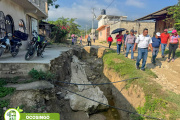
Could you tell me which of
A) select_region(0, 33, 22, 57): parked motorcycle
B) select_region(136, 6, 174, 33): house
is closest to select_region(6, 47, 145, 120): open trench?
select_region(0, 33, 22, 57): parked motorcycle

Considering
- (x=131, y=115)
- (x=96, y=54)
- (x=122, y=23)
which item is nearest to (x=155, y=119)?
(x=131, y=115)

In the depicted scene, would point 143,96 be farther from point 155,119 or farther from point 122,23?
point 122,23

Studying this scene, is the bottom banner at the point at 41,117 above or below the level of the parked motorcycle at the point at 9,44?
below

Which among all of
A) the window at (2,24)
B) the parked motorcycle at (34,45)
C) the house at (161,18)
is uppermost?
the house at (161,18)

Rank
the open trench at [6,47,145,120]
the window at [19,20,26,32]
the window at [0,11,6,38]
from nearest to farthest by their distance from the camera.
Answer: the open trench at [6,47,145,120]
the window at [0,11,6,38]
the window at [19,20,26,32]

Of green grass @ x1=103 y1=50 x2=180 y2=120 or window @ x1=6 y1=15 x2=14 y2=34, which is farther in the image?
window @ x1=6 y1=15 x2=14 y2=34

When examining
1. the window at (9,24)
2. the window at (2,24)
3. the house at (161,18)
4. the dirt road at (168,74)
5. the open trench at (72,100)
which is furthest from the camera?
the house at (161,18)

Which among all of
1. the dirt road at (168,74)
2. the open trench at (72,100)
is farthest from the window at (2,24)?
the dirt road at (168,74)

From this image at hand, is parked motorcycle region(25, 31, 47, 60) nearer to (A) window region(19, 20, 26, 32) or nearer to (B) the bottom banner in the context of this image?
(B) the bottom banner

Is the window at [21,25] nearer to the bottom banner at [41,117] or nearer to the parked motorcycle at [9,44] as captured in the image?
the parked motorcycle at [9,44]

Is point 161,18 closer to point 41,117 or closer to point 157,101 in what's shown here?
point 157,101

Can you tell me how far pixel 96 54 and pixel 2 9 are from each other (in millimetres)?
8866

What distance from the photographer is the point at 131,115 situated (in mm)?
3898

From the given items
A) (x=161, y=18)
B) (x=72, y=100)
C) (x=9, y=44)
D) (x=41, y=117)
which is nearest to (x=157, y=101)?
(x=72, y=100)
